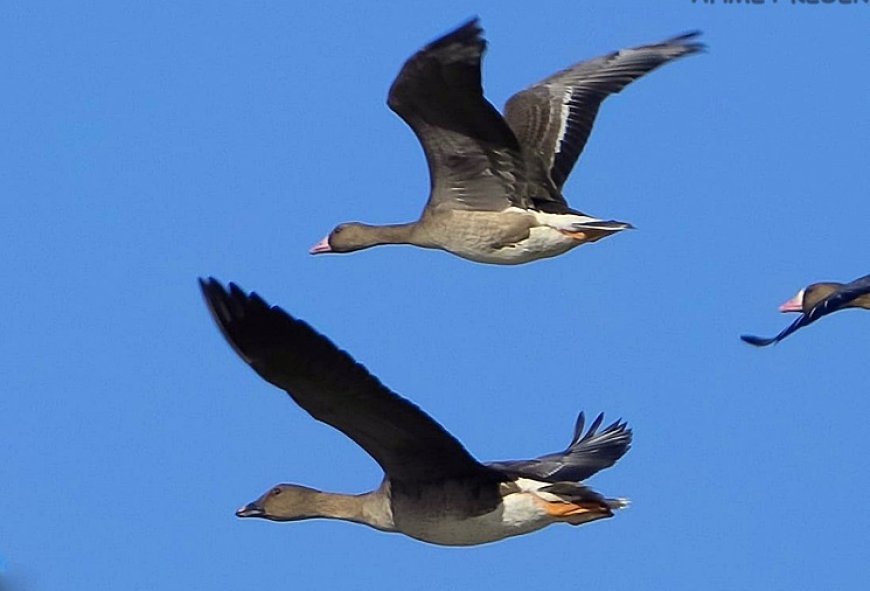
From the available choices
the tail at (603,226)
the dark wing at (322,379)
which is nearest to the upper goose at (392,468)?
the dark wing at (322,379)

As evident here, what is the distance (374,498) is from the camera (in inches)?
562

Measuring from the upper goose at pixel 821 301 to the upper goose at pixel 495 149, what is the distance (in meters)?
1.75

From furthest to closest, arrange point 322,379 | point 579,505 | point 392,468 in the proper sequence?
point 392,468 → point 579,505 → point 322,379

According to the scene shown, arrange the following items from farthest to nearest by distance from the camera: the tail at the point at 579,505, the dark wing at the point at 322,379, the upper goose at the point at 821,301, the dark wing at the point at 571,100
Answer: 1. the dark wing at the point at 571,100
2. the upper goose at the point at 821,301
3. the tail at the point at 579,505
4. the dark wing at the point at 322,379

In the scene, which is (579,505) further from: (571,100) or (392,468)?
(571,100)

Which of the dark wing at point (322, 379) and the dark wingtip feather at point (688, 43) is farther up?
the dark wingtip feather at point (688, 43)

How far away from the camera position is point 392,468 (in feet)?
45.4

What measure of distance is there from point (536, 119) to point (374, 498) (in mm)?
5447

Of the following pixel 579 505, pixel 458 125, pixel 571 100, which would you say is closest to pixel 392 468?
pixel 579 505

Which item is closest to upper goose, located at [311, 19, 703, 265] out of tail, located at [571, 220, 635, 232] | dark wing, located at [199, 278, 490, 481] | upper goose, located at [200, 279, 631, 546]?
tail, located at [571, 220, 635, 232]

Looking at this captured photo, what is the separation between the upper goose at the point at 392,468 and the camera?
469 inches

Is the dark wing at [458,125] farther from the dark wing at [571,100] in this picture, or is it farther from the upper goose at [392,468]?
the upper goose at [392,468]

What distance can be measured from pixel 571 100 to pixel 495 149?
175cm

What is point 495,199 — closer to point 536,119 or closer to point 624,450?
point 536,119
